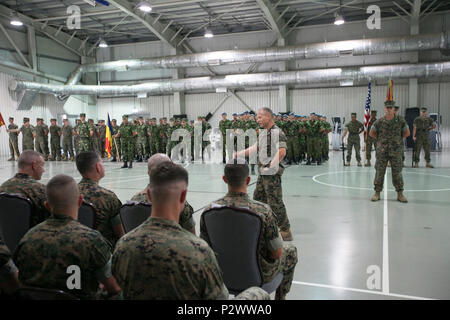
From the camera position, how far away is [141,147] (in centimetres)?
1447

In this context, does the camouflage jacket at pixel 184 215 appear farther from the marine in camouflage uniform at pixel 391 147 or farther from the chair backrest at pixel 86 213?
the marine in camouflage uniform at pixel 391 147

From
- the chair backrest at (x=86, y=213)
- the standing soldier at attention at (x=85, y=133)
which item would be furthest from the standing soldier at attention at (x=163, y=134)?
the chair backrest at (x=86, y=213)

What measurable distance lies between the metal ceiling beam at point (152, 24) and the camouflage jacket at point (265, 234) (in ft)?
45.5

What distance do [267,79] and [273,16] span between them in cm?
293

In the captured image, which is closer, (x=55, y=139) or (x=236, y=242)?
(x=236, y=242)

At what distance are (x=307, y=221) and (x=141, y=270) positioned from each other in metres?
4.02

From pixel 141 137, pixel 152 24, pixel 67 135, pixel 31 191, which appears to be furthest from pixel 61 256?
pixel 152 24

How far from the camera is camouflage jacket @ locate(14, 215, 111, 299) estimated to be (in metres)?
1.68

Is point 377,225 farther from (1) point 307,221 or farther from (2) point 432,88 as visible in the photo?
(2) point 432,88

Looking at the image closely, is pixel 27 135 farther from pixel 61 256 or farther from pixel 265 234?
pixel 265 234

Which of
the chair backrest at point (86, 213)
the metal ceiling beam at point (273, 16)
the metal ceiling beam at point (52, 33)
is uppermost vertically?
the metal ceiling beam at point (52, 33)

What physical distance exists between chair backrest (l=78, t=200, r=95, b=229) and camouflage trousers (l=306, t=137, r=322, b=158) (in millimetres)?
10176

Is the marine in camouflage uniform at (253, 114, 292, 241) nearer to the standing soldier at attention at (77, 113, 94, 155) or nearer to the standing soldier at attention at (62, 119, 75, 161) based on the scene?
the standing soldier at attention at (77, 113, 94, 155)

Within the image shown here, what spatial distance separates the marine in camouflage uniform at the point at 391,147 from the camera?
6000 mm
